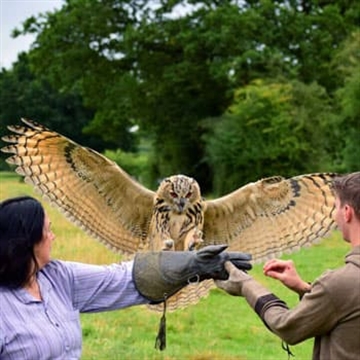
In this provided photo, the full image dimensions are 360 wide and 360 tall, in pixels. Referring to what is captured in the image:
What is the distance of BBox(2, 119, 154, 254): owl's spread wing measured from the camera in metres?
6.25

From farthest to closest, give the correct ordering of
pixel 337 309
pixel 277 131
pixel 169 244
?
pixel 277 131 < pixel 169 244 < pixel 337 309

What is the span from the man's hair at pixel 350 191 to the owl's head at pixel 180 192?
3.41m

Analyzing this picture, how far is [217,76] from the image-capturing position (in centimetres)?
3156

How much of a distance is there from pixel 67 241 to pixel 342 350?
40.1ft

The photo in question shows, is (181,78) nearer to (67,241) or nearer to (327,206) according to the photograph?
(67,241)

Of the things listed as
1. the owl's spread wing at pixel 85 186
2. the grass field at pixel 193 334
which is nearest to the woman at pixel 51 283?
the owl's spread wing at pixel 85 186

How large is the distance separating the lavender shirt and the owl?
2.64 meters

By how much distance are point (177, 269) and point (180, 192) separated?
2.86m

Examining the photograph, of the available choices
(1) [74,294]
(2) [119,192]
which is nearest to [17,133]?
(2) [119,192]

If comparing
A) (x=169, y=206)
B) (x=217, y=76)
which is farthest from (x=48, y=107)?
(x=169, y=206)

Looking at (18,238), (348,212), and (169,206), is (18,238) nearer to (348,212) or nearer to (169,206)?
(348,212)

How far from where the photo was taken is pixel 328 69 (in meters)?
32.2

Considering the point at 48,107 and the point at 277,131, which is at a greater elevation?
the point at 48,107

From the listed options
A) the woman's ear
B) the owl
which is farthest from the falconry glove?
the owl
